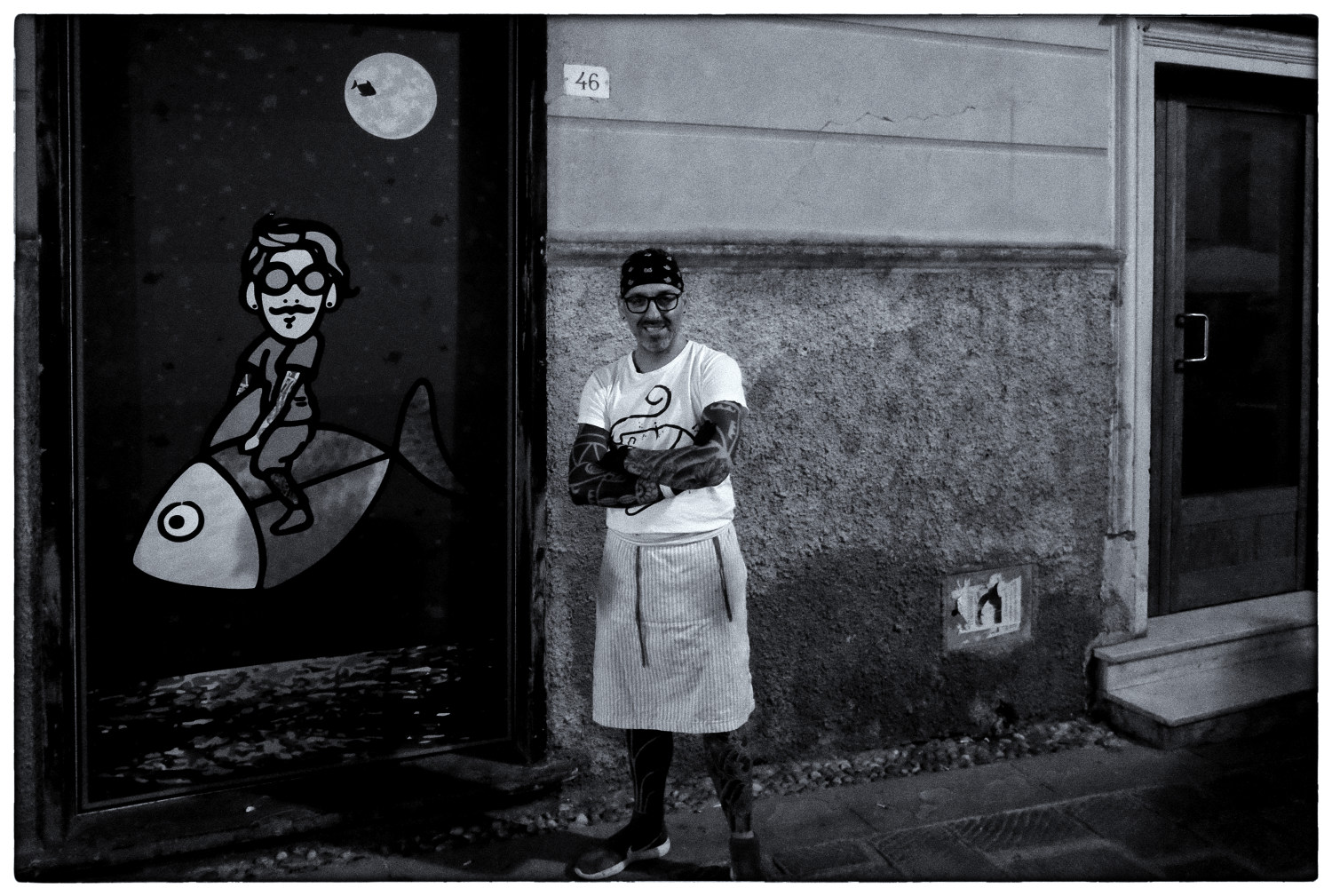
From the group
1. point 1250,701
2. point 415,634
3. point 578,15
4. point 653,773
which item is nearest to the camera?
point 653,773

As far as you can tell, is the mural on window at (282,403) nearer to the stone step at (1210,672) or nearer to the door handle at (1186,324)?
the stone step at (1210,672)

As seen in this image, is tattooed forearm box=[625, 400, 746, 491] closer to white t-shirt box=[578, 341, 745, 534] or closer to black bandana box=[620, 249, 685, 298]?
white t-shirt box=[578, 341, 745, 534]

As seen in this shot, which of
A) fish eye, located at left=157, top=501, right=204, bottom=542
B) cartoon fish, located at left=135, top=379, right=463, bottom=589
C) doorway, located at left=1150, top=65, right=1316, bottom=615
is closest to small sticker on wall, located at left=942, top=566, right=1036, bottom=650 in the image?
doorway, located at left=1150, top=65, right=1316, bottom=615

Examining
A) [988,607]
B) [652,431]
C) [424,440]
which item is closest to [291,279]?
[424,440]

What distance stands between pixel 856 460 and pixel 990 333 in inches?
28.1

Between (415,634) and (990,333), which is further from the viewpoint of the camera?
(990,333)

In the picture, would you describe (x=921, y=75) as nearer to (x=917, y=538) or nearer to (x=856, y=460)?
(x=856, y=460)

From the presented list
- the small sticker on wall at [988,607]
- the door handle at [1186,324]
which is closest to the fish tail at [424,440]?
the small sticker on wall at [988,607]

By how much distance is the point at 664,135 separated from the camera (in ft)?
11.6

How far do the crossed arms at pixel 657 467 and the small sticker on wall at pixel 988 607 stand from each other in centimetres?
150

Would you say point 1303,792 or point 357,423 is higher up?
point 357,423

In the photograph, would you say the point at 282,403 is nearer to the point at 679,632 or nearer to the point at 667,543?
the point at 667,543

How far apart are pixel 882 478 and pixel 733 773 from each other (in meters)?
1.30

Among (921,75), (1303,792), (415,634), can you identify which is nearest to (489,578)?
(415,634)
